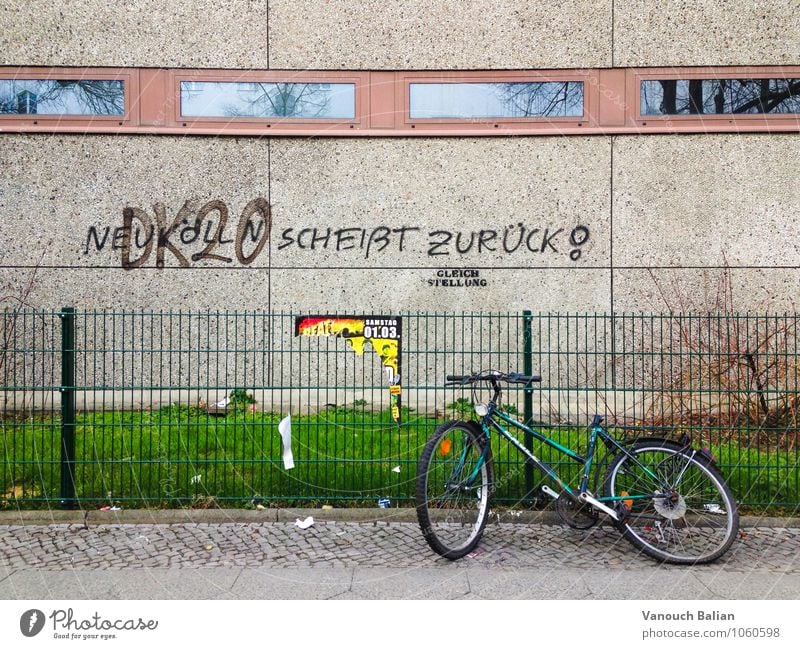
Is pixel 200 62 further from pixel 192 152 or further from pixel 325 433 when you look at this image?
pixel 325 433

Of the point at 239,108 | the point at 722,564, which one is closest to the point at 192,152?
the point at 239,108

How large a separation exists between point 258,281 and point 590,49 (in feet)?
17.2

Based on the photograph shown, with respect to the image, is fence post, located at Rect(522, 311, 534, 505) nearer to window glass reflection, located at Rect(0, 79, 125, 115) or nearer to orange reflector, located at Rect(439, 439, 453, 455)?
orange reflector, located at Rect(439, 439, 453, 455)

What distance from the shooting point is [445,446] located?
4305 mm

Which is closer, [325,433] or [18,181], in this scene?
[325,433]

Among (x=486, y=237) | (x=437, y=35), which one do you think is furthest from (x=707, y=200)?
(x=437, y=35)

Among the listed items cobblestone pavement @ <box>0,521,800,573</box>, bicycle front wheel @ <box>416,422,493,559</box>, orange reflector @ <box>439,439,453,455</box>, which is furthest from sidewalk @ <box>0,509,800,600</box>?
orange reflector @ <box>439,439,453,455</box>

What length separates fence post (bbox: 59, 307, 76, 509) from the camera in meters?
5.23

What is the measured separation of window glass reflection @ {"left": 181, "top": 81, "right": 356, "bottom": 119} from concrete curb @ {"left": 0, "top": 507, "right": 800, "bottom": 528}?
18.5 feet

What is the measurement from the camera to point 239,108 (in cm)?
891

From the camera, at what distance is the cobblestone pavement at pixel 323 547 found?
13.8 feet

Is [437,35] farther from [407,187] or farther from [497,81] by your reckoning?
[407,187]

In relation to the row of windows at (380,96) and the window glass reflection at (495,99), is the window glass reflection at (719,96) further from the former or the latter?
the window glass reflection at (495,99)

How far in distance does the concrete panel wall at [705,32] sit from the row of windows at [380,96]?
0.23 metres
